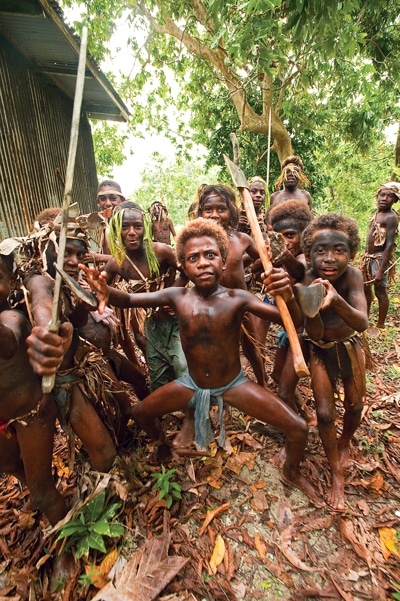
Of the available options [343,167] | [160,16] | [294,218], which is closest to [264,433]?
[294,218]

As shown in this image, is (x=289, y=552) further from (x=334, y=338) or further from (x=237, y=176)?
(x=237, y=176)

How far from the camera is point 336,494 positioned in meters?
2.39

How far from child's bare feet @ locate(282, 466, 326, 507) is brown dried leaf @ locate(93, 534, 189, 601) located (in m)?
0.94

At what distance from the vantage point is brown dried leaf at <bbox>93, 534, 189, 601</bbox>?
1906 millimetres

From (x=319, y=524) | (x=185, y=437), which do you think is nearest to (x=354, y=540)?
(x=319, y=524)

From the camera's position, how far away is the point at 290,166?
17.6 feet

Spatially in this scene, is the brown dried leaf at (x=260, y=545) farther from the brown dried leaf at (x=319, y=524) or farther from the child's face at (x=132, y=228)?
the child's face at (x=132, y=228)

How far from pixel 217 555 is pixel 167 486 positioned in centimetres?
55

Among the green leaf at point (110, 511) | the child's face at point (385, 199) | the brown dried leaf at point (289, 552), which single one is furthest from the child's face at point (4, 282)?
the child's face at point (385, 199)

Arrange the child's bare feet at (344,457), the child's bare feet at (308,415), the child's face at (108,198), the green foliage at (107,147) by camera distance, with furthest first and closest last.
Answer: the green foliage at (107,147) → the child's face at (108,198) → the child's bare feet at (308,415) → the child's bare feet at (344,457)

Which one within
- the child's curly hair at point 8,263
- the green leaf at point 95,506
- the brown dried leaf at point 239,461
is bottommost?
the brown dried leaf at point 239,461

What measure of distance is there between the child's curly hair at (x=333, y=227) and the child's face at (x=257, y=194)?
289cm

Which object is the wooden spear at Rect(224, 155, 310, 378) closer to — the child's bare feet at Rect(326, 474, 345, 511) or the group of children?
the group of children

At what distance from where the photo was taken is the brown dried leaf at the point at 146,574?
6.25 ft
